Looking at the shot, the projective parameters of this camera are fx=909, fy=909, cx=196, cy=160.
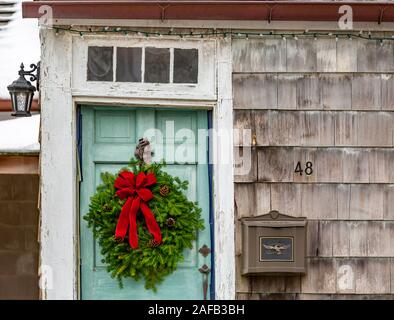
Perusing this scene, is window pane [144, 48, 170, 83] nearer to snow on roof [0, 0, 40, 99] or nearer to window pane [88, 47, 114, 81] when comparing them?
window pane [88, 47, 114, 81]

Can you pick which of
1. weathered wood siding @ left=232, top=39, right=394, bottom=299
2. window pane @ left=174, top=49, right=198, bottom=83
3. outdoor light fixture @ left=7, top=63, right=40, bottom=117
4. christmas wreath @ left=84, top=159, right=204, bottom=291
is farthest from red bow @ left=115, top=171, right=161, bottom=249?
outdoor light fixture @ left=7, top=63, right=40, bottom=117

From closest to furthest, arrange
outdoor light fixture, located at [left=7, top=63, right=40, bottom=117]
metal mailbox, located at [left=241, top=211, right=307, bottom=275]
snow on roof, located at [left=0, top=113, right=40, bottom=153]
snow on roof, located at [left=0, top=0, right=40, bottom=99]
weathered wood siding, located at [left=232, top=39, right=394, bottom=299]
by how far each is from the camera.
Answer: metal mailbox, located at [left=241, top=211, right=307, bottom=275] < weathered wood siding, located at [left=232, top=39, right=394, bottom=299] < outdoor light fixture, located at [left=7, top=63, right=40, bottom=117] < snow on roof, located at [left=0, top=113, right=40, bottom=153] < snow on roof, located at [left=0, top=0, right=40, bottom=99]

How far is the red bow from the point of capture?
6.48 meters

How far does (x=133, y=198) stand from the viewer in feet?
21.5

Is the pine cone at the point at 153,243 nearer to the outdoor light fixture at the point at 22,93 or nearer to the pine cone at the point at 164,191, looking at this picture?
the pine cone at the point at 164,191

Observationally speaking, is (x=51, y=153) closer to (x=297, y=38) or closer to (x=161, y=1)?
(x=161, y=1)

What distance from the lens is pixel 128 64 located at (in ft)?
21.8

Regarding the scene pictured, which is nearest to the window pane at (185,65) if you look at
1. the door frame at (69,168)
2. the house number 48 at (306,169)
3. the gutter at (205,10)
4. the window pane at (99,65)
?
the door frame at (69,168)

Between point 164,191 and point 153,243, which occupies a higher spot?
point 164,191

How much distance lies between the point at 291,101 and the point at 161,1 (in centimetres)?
118

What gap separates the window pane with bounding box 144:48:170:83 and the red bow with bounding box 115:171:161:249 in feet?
2.33

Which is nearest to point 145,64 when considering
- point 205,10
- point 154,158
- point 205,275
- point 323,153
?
point 205,10

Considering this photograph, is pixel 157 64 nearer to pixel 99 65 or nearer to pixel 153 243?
pixel 99 65

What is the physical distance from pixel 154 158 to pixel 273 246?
108 cm
